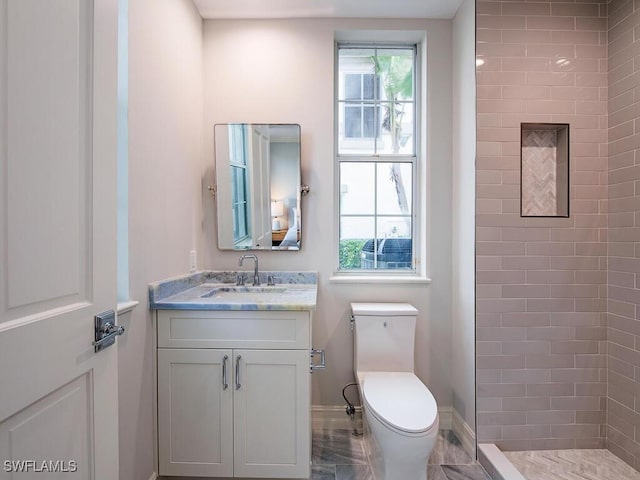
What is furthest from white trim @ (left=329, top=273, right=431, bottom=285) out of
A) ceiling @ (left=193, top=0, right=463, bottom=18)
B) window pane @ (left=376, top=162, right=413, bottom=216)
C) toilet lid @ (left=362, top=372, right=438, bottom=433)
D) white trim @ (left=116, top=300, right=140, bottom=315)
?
ceiling @ (left=193, top=0, right=463, bottom=18)

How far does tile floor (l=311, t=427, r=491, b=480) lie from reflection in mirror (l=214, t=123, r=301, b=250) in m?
1.20

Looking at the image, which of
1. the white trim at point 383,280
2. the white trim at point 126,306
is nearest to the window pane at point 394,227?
the white trim at point 383,280

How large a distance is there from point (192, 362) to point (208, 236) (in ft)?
2.96

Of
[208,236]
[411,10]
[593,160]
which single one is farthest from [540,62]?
[208,236]

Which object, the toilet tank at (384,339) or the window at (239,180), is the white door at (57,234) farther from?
the toilet tank at (384,339)

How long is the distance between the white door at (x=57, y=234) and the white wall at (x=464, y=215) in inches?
68.7

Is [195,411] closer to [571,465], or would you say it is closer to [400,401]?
[400,401]

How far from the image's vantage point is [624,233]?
179 centimetres

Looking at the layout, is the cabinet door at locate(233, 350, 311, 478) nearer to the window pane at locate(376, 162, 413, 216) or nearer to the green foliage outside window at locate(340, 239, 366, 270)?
the green foliage outside window at locate(340, 239, 366, 270)

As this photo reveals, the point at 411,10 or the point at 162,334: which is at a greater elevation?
the point at 411,10

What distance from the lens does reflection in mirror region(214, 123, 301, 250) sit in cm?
218

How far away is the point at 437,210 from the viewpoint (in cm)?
223

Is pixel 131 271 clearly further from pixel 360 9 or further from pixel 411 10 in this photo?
pixel 411 10

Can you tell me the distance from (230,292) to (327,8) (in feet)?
6.10
